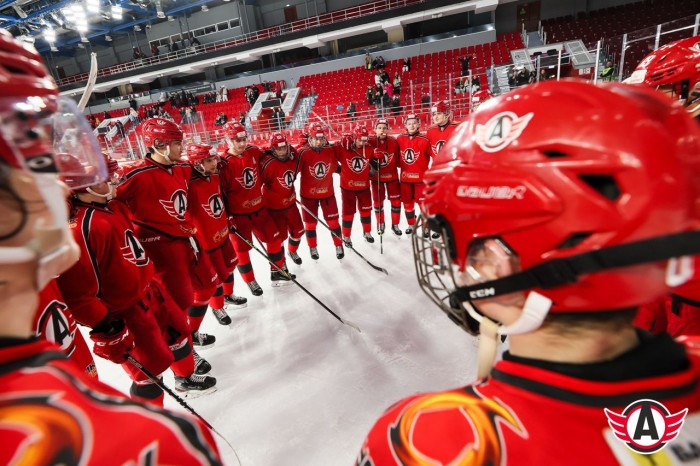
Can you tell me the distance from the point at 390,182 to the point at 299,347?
3652 millimetres

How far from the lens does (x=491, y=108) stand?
0.76 meters

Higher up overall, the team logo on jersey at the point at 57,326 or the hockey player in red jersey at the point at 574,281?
the hockey player in red jersey at the point at 574,281

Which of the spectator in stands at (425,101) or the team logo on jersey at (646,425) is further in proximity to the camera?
the spectator in stands at (425,101)

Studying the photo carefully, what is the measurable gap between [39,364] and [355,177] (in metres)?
5.17

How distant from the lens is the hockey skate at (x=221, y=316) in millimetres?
3717

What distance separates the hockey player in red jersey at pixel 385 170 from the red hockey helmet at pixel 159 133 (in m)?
3.18

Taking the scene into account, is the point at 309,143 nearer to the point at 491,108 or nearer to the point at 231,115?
the point at 491,108

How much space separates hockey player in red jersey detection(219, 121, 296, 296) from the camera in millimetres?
4156

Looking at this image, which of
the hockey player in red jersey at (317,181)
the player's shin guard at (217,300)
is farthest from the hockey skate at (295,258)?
the player's shin guard at (217,300)

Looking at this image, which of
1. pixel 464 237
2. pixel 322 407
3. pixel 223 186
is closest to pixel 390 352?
pixel 322 407

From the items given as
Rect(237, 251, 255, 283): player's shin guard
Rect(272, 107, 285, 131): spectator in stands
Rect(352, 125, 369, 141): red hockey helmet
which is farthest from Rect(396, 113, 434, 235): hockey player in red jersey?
Rect(272, 107, 285, 131): spectator in stands

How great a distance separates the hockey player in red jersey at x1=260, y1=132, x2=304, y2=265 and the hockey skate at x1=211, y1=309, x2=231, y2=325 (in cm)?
143

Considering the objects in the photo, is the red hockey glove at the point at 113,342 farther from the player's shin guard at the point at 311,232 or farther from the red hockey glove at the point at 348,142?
the red hockey glove at the point at 348,142

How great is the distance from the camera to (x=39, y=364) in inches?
21.2
